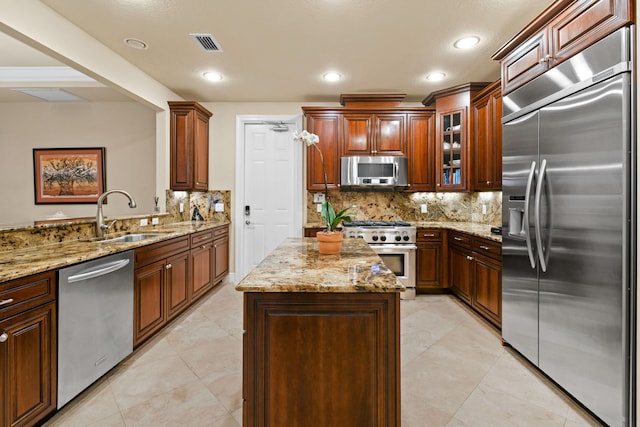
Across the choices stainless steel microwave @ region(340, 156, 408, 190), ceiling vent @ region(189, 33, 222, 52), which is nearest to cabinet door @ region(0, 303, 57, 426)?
ceiling vent @ region(189, 33, 222, 52)

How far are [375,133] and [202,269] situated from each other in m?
2.86

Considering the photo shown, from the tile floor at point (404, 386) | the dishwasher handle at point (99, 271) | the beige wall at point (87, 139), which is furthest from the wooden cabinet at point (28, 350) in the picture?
the beige wall at point (87, 139)

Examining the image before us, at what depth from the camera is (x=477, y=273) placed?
3268mm

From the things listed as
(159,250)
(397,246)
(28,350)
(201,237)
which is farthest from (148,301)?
(397,246)

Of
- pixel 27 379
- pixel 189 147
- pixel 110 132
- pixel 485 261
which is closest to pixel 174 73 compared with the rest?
pixel 189 147

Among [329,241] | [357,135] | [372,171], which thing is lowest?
[329,241]

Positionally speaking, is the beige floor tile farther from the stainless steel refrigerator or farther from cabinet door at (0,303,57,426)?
the stainless steel refrigerator

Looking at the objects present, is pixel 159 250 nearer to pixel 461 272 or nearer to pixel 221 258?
pixel 221 258

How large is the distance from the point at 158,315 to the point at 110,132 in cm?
340

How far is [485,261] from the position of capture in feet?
10.1

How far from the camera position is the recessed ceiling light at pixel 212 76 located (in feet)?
11.9

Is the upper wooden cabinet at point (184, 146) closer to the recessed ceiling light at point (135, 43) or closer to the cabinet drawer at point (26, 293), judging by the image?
the recessed ceiling light at point (135, 43)

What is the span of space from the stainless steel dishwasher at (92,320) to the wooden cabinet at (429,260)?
3.16m

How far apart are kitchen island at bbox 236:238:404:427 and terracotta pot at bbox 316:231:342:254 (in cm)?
64
